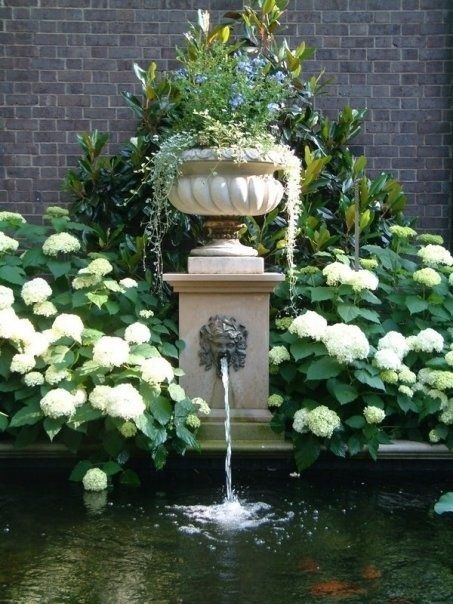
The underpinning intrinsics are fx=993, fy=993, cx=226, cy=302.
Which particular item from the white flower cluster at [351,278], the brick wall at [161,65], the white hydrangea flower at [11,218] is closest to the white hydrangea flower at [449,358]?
the white flower cluster at [351,278]

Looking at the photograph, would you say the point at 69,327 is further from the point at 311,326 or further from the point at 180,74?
the point at 180,74

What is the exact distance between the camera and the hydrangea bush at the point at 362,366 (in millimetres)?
4770

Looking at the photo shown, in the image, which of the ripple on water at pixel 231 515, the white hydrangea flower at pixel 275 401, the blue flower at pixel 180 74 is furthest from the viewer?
the blue flower at pixel 180 74

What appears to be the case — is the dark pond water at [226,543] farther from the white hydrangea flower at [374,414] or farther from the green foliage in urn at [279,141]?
the green foliage in urn at [279,141]

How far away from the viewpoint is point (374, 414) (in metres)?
4.70

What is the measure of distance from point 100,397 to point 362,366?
4.26 ft

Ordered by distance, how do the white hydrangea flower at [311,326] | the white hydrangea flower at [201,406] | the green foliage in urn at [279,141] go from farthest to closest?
the green foliage in urn at [279,141], the white hydrangea flower at [311,326], the white hydrangea flower at [201,406]

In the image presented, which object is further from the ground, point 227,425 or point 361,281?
point 361,281

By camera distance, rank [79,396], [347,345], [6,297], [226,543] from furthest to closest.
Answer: [6,297], [347,345], [79,396], [226,543]

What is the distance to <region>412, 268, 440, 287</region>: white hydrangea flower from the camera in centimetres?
532

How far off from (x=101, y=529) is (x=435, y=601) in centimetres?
139

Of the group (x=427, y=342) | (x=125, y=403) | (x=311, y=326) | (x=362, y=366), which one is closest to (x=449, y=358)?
(x=427, y=342)

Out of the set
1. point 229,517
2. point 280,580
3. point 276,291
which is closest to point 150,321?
point 276,291

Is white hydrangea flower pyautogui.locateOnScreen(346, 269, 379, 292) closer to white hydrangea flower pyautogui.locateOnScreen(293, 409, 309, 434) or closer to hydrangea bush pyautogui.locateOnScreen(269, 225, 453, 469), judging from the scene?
hydrangea bush pyautogui.locateOnScreen(269, 225, 453, 469)
